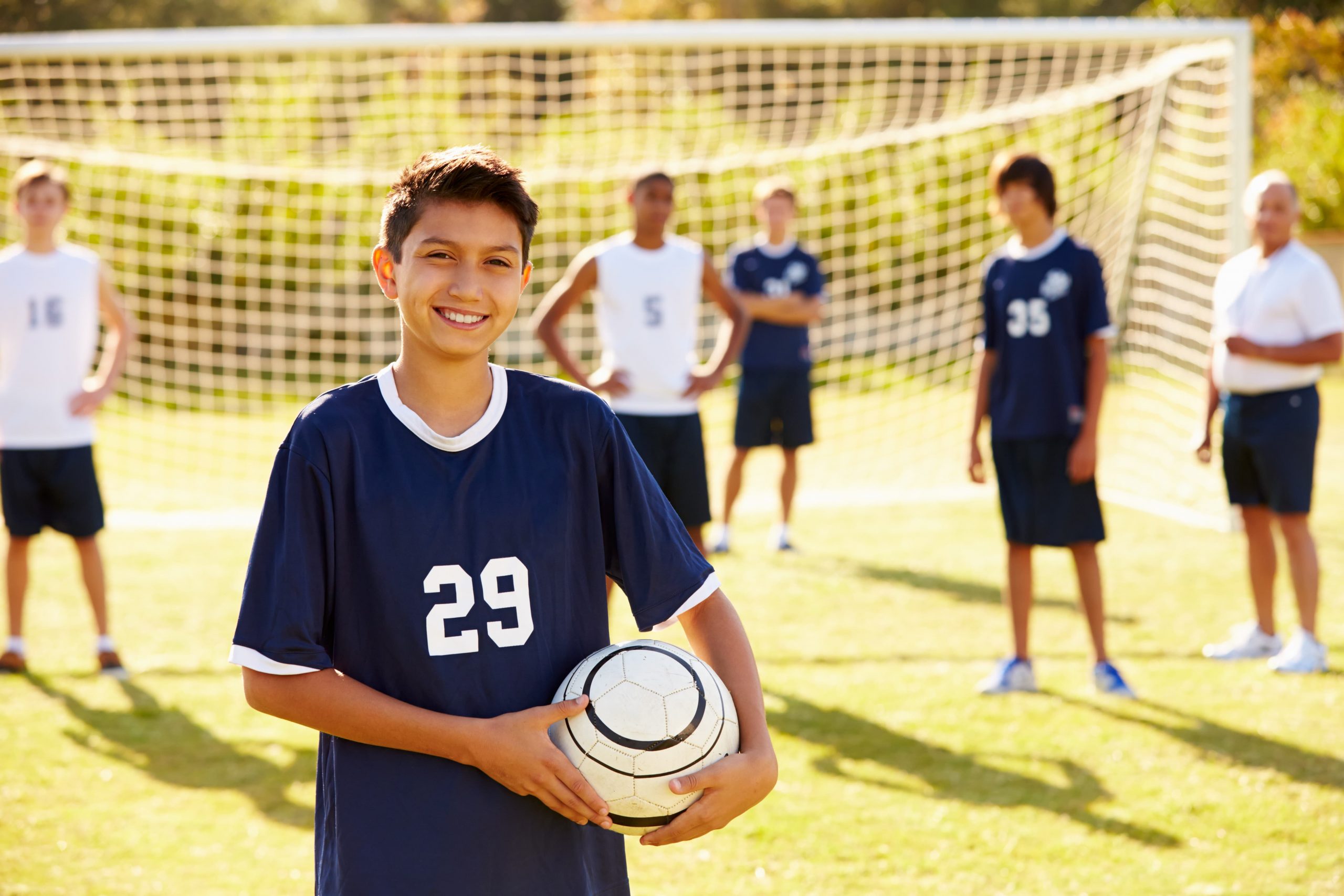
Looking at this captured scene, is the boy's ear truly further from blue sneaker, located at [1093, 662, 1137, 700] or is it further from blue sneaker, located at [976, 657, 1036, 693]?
blue sneaker, located at [1093, 662, 1137, 700]

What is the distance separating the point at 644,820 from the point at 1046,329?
3.31m

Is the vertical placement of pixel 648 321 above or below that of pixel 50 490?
above

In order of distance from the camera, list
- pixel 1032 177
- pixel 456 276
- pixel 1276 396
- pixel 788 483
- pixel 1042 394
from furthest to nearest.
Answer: pixel 788 483, pixel 1276 396, pixel 1042 394, pixel 1032 177, pixel 456 276

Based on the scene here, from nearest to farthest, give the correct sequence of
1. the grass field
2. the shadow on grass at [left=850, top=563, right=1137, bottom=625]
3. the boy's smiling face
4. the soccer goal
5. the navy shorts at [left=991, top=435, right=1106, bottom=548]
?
the boy's smiling face, the grass field, the navy shorts at [left=991, top=435, right=1106, bottom=548], the shadow on grass at [left=850, top=563, right=1137, bottom=625], the soccer goal

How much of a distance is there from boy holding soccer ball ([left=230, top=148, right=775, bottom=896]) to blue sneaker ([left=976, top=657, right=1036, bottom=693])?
3214 mm

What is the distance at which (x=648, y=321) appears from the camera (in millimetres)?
5172

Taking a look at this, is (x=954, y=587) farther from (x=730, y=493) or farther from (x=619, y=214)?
(x=619, y=214)

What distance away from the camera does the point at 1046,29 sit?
7004mm

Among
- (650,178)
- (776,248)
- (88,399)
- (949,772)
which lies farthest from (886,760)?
(776,248)

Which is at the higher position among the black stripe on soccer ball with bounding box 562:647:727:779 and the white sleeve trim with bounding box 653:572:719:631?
the white sleeve trim with bounding box 653:572:719:631

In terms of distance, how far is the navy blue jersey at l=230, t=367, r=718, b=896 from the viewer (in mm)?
1548

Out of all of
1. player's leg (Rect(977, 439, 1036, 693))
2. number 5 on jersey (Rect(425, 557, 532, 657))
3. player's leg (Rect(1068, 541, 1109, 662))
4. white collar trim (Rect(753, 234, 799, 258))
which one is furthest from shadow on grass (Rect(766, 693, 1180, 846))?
white collar trim (Rect(753, 234, 799, 258))

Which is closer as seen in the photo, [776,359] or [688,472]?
[688,472]

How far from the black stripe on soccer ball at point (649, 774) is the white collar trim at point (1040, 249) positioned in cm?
326
